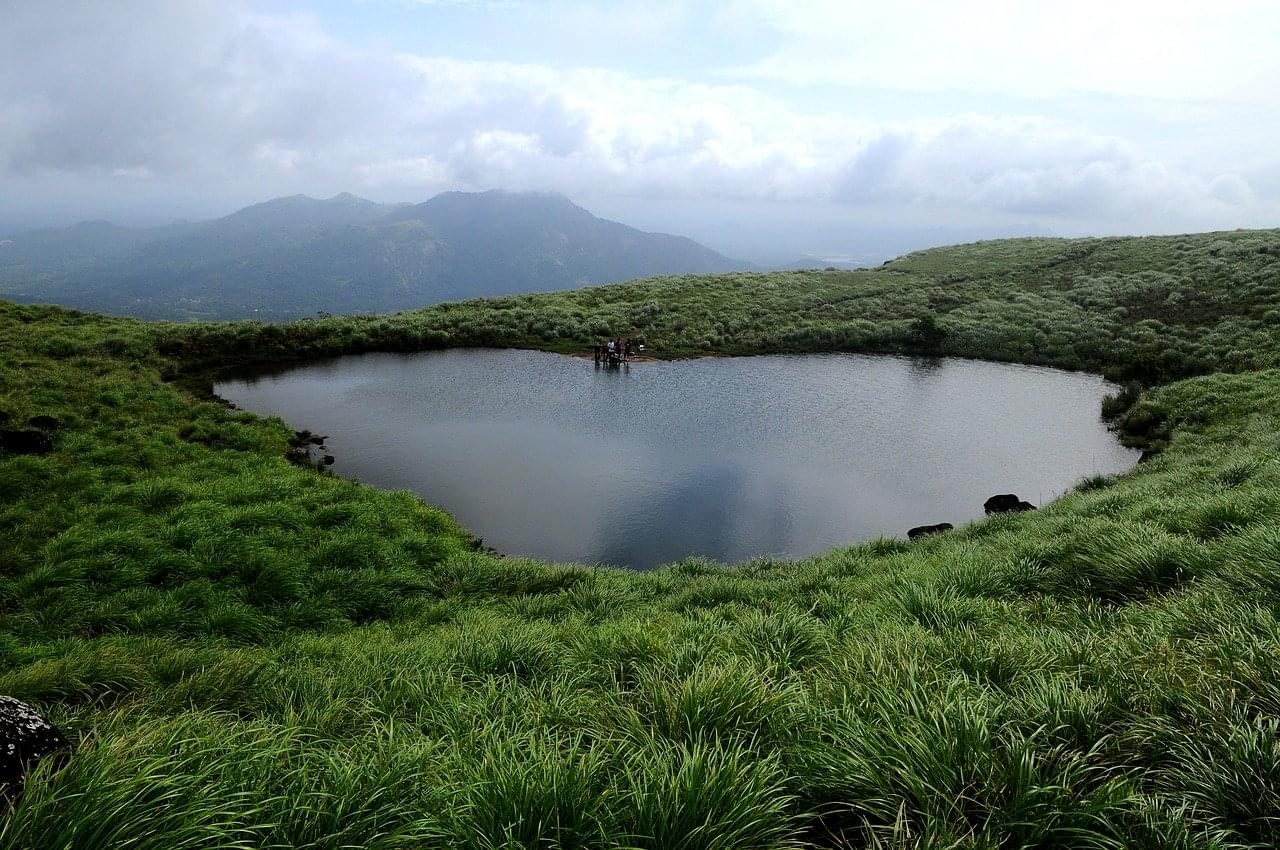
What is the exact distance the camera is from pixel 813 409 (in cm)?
2675

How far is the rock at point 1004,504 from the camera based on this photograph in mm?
16766

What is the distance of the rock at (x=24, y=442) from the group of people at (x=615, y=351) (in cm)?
2428

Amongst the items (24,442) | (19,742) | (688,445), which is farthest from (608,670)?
(24,442)

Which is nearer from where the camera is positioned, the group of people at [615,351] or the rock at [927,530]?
the rock at [927,530]

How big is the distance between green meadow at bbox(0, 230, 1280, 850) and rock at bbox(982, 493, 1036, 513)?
2503 mm

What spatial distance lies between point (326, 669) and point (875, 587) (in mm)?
7860

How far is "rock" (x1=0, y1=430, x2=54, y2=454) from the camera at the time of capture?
50.0 feet

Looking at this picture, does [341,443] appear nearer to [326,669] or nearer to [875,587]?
[326,669]

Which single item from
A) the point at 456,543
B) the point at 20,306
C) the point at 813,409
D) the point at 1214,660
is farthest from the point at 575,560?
the point at 20,306

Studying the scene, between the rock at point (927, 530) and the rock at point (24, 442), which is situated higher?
the rock at point (24, 442)

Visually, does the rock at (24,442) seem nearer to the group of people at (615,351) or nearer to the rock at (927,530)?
the rock at (927,530)

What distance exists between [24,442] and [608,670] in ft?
62.4

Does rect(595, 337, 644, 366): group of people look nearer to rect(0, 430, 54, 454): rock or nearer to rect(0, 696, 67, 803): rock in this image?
rect(0, 430, 54, 454): rock

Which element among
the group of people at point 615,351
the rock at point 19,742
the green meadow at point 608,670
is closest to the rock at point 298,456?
the green meadow at point 608,670
